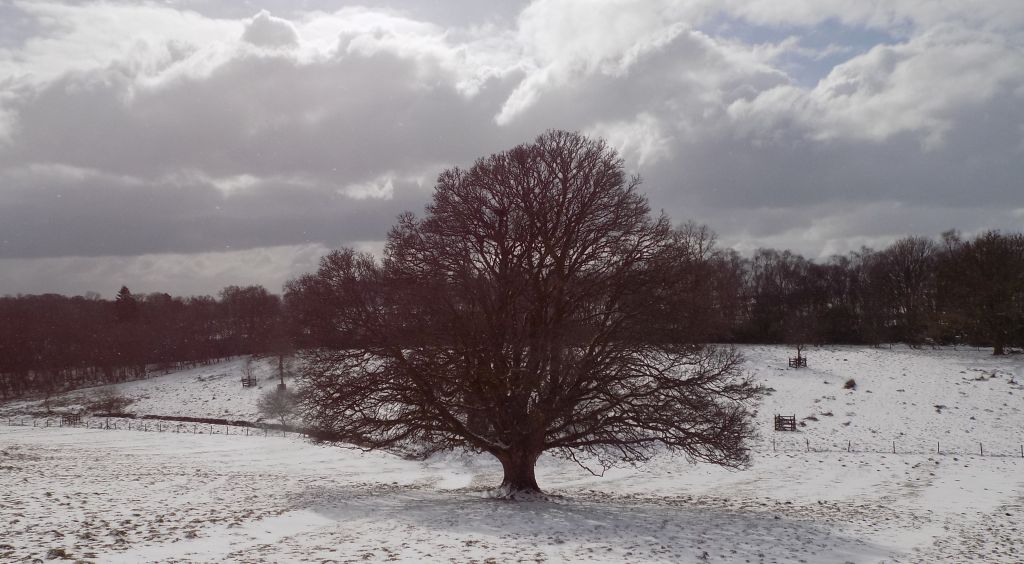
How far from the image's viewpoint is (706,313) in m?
17.8

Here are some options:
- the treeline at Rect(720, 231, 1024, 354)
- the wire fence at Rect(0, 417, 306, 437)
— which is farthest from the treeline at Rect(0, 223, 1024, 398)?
the wire fence at Rect(0, 417, 306, 437)

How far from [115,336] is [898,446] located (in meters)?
110

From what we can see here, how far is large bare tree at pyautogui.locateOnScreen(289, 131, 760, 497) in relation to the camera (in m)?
17.6

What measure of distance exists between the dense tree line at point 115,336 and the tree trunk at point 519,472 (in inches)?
2941

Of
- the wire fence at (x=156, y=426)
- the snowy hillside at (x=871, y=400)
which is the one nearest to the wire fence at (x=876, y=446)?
the wire fence at (x=156, y=426)

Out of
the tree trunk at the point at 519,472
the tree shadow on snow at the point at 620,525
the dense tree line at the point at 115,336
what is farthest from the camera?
the dense tree line at the point at 115,336

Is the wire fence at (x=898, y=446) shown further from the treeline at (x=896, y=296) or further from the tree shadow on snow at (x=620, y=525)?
the tree shadow on snow at (x=620, y=525)

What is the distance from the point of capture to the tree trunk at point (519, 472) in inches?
763

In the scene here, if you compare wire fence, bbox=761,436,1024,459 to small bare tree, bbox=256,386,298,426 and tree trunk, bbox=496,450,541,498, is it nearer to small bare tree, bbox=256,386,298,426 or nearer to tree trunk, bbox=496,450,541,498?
tree trunk, bbox=496,450,541,498

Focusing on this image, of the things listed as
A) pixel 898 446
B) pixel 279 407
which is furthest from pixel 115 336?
pixel 898 446

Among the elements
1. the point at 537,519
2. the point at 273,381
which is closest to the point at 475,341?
the point at 537,519

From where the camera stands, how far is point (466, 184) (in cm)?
1933

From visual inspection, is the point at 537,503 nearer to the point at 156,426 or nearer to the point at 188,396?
the point at 156,426

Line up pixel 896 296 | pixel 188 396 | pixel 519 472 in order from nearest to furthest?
pixel 519 472 < pixel 188 396 < pixel 896 296
